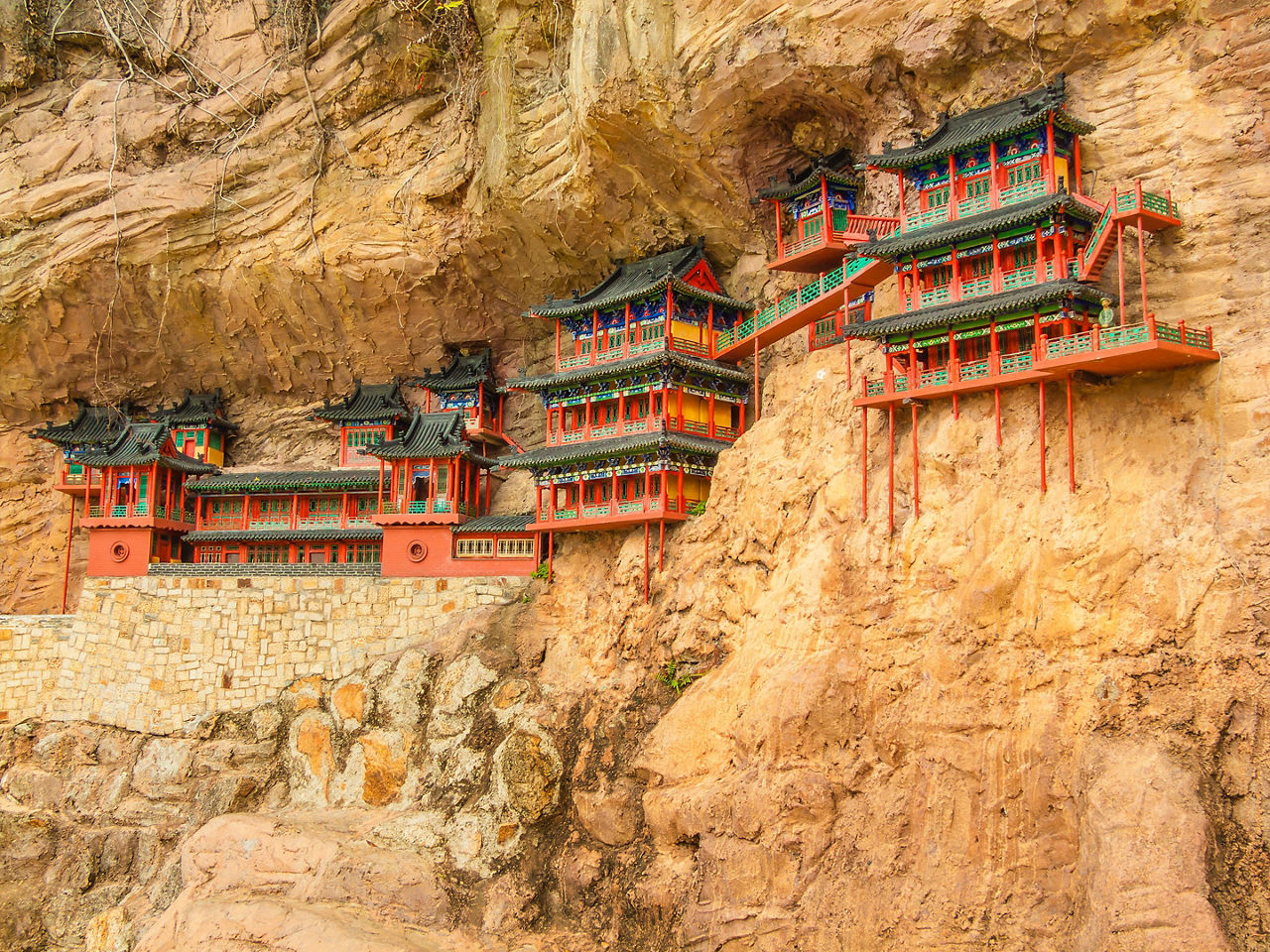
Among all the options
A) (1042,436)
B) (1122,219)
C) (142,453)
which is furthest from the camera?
(142,453)

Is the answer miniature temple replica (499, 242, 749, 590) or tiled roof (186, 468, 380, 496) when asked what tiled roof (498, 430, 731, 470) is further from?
tiled roof (186, 468, 380, 496)

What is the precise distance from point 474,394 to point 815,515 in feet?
66.9

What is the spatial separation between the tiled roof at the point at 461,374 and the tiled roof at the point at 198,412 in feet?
29.2

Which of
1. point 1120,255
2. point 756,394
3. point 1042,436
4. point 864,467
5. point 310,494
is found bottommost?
point 864,467

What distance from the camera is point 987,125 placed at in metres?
27.9

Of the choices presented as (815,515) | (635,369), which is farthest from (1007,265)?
(635,369)

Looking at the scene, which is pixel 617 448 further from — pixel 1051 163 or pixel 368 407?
pixel 368 407

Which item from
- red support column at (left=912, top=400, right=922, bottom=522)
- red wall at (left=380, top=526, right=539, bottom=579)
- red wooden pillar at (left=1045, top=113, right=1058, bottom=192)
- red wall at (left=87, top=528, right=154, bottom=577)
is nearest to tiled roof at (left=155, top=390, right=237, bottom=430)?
red wall at (left=87, top=528, right=154, bottom=577)

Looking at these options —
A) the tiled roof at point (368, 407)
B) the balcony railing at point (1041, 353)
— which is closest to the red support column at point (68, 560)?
the tiled roof at point (368, 407)

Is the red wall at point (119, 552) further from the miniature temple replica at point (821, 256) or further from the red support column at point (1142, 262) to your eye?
the red support column at point (1142, 262)

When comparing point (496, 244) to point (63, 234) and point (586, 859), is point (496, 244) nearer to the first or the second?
point (63, 234)

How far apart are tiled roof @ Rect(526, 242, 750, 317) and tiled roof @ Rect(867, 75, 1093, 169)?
7767 mm

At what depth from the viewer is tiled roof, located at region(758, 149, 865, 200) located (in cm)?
3309

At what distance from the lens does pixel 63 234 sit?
43.9 metres
